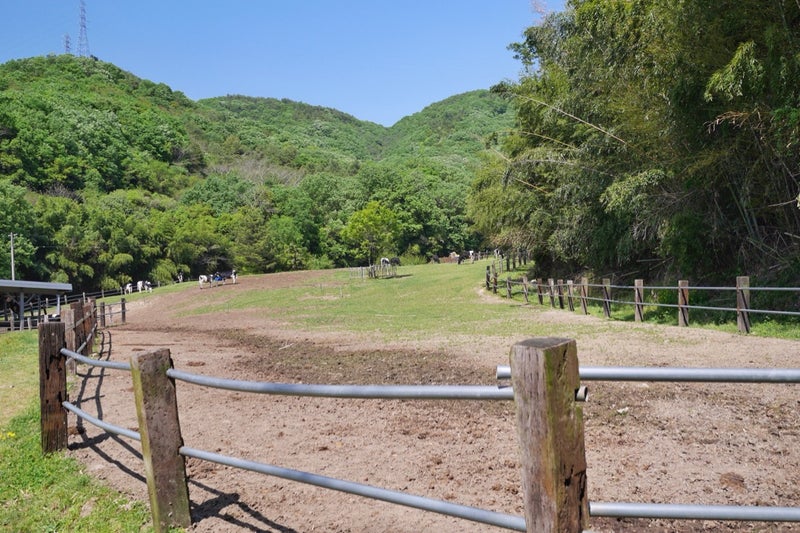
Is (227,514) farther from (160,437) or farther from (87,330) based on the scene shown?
(87,330)

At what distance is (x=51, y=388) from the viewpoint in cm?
480

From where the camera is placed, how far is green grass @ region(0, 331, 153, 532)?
3.53m

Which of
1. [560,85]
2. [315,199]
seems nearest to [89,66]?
[315,199]

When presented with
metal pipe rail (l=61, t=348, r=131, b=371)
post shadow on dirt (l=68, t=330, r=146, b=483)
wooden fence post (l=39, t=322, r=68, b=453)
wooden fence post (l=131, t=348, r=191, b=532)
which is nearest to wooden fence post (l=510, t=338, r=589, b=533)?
wooden fence post (l=131, t=348, r=191, b=532)

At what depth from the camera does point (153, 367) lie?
3.17 metres

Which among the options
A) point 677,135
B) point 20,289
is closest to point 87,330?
point 677,135

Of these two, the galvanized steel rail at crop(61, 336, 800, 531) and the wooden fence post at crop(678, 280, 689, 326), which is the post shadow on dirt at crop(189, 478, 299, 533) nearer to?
the galvanized steel rail at crop(61, 336, 800, 531)

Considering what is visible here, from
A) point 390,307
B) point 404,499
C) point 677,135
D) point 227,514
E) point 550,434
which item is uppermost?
point 677,135

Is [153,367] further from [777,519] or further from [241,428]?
[777,519]

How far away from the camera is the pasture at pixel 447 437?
3463 mm

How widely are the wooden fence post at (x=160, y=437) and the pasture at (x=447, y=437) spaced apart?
0.75 ft

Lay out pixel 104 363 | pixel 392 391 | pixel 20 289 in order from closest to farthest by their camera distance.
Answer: pixel 392 391 < pixel 104 363 < pixel 20 289

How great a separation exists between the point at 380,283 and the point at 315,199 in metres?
50.4

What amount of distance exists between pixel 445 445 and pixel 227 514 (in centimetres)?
188
